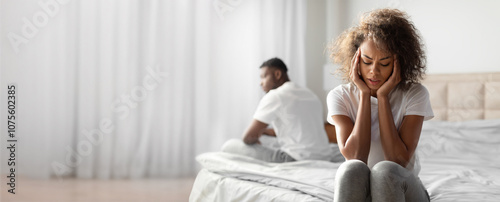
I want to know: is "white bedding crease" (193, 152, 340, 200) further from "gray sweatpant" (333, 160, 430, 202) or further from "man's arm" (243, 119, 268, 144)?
"gray sweatpant" (333, 160, 430, 202)

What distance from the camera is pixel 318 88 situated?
5.32m

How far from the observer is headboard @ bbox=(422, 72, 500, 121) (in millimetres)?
3463

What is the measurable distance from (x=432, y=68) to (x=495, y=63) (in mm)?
486

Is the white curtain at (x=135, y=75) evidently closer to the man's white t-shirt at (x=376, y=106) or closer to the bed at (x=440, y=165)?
the bed at (x=440, y=165)

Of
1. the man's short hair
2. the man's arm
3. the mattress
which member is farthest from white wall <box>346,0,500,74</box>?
the man's arm

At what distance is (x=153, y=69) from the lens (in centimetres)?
439

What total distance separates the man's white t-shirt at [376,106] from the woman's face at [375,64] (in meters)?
0.08

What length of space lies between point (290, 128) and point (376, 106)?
1.25m

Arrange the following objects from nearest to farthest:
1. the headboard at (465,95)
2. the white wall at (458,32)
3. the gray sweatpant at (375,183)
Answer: the gray sweatpant at (375,183), the headboard at (465,95), the white wall at (458,32)

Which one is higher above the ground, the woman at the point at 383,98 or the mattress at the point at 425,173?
the woman at the point at 383,98

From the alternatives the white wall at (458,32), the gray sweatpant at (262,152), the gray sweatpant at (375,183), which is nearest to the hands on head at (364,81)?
the gray sweatpant at (375,183)

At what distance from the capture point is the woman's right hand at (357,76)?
176cm

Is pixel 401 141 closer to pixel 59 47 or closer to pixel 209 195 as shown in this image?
pixel 209 195

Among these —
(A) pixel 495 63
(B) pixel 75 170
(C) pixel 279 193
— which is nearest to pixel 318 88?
(A) pixel 495 63
